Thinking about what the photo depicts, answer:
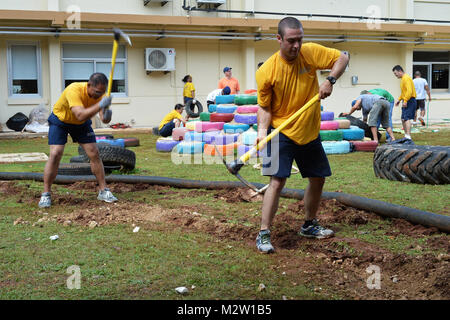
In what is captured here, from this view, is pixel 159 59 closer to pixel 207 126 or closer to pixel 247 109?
pixel 207 126

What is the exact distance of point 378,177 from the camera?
8.09 meters

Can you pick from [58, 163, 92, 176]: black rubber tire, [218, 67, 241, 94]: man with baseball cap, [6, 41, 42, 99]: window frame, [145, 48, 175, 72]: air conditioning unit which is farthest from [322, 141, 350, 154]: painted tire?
[6, 41, 42, 99]: window frame

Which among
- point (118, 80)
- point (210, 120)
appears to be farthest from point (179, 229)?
point (118, 80)

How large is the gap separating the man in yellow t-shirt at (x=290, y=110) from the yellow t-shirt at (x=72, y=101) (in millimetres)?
2486

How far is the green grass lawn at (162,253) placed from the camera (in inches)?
139

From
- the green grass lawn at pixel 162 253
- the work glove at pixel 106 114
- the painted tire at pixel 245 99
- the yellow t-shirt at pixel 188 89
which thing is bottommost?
the green grass lawn at pixel 162 253

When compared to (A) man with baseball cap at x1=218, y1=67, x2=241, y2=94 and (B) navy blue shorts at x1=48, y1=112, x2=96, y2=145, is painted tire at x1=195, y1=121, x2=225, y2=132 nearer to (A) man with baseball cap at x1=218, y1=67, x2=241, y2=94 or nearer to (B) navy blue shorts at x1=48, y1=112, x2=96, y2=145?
(A) man with baseball cap at x1=218, y1=67, x2=241, y2=94

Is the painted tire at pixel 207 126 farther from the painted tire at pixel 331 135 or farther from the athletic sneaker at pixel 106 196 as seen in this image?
the athletic sneaker at pixel 106 196

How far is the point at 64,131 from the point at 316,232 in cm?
340

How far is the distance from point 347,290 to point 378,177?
4.86 meters

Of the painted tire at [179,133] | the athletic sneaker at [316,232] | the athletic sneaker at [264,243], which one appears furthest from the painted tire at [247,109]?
the athletic sneaker at [264,243]

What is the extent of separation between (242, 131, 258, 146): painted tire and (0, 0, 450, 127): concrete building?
8.75 metres

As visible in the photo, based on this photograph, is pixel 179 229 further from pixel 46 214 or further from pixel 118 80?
pixel 118 80

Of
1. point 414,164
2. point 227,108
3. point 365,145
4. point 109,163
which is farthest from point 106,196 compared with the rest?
point 365,145
